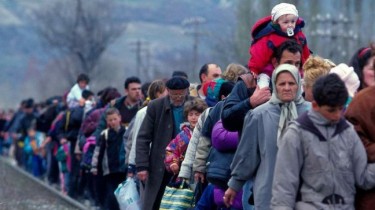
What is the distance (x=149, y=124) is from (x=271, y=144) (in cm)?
435

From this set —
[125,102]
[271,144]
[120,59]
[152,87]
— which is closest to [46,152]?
[125,102]

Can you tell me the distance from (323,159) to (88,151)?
11393 mm

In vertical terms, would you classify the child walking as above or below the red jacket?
below

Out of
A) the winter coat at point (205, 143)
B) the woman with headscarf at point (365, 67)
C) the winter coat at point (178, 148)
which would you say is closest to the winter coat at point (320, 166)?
the woman with headscarf at point (365, 67)

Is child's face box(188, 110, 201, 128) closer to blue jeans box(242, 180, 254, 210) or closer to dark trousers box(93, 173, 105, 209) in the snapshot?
blue jeans box(242, 180, 254, 210)

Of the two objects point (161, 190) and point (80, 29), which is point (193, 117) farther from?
point (80, 29)

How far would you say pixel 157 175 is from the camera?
14172 mm

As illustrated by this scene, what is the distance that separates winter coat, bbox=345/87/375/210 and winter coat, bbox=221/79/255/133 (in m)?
1.35

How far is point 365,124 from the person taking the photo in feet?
30.6

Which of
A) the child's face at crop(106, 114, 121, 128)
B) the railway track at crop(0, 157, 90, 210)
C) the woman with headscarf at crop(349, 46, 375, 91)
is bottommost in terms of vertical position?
the railway track at crop(0, 157, 90, 210)

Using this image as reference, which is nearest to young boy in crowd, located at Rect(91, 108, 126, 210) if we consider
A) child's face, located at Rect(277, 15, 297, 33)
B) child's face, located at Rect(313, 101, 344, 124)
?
child's face, located at Rect(277, 15, 297, 33)

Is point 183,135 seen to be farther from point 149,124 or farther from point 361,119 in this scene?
point 361,119

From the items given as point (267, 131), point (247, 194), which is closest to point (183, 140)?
point (247, 194)

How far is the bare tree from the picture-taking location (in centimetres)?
8025
